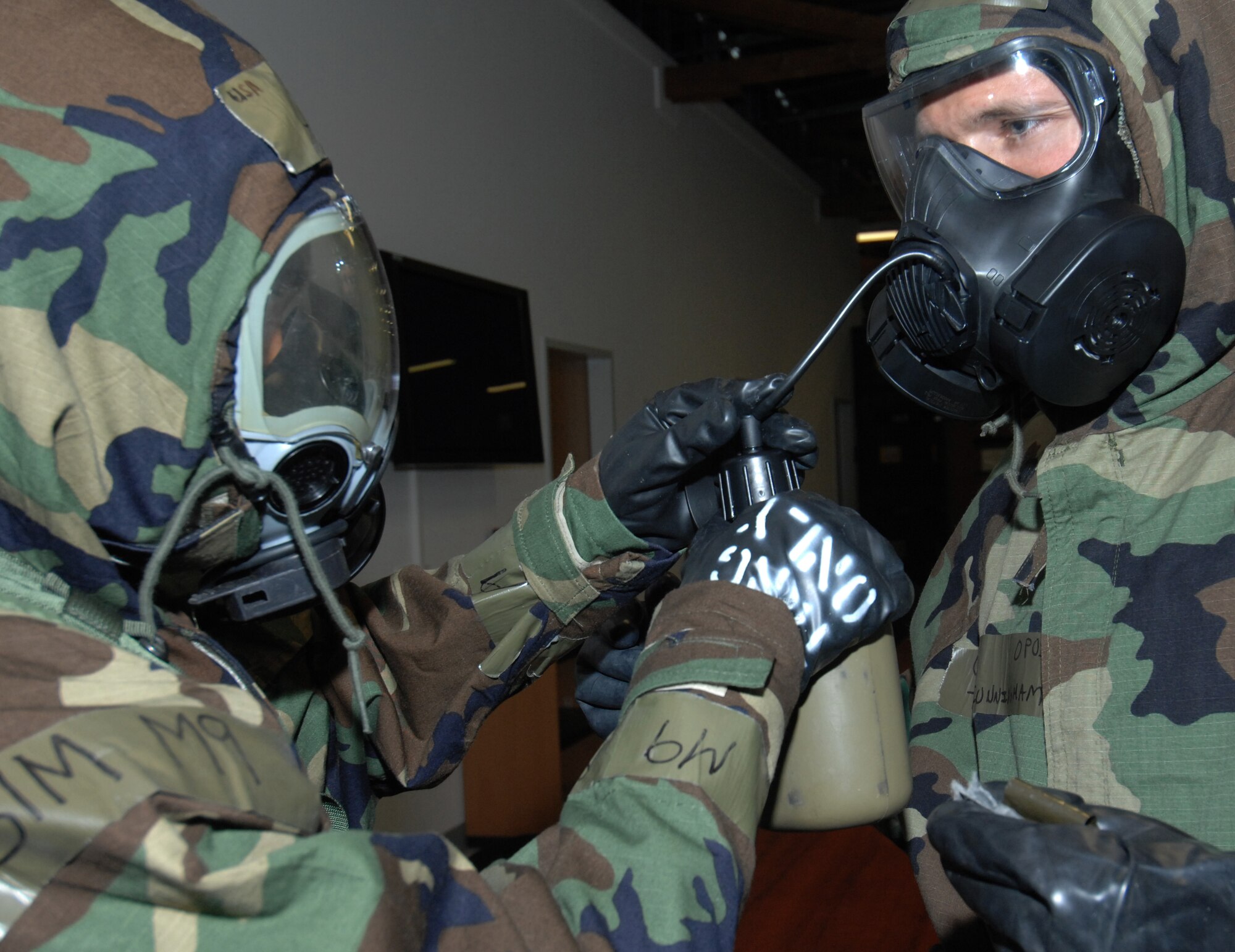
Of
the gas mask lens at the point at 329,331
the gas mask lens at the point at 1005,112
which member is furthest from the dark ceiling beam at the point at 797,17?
the gas mask lens at the point at 329,331

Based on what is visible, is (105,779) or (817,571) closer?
(105,779)

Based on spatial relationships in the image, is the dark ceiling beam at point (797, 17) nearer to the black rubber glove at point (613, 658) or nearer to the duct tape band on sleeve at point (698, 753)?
the black rubber glove at point (613, 658)

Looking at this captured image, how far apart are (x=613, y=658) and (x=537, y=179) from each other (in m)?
3.45

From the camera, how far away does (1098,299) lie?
3.24ft

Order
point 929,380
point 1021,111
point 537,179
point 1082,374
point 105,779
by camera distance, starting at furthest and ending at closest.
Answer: point 537,179, point 929,380, point 1021,111, point 1082,374, point 105,779

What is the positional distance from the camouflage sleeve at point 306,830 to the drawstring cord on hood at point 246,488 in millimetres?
115

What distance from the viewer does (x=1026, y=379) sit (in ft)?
3.40

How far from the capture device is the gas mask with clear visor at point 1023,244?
99 cm

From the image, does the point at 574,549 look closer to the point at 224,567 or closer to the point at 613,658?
the point at 613,658

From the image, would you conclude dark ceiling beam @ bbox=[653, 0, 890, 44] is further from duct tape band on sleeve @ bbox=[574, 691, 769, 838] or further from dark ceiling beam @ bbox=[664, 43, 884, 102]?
duct tape band on sleeve @ bbox=[574, 691, 769, 838]

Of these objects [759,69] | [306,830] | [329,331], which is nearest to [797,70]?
[759,69]

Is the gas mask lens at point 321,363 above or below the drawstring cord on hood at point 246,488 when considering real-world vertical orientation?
above

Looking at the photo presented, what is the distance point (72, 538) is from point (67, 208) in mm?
267

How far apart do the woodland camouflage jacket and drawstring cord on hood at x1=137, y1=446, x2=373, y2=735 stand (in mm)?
16
